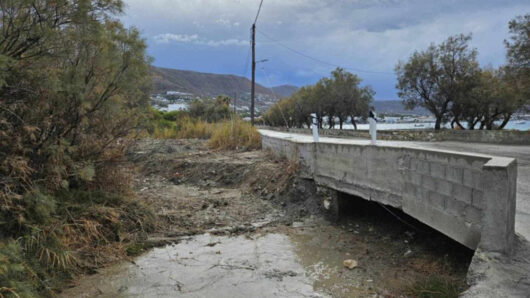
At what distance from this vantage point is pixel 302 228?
838cm

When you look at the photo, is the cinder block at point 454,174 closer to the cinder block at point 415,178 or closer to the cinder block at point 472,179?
the cinder block at point 472,179

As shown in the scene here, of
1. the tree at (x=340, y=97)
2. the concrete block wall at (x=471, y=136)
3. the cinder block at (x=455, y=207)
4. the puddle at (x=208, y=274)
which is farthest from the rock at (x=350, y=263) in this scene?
the tree at (x=340, y=97)

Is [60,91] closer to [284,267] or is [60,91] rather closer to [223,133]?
[284,267]

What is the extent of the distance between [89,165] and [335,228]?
5.19 m

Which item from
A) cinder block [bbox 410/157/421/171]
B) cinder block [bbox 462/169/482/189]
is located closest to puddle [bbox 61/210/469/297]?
cinder block [bbox 462/169/482/189]

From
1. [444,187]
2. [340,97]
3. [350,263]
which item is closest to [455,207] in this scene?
[444,187]

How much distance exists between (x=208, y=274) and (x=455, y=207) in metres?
3.69

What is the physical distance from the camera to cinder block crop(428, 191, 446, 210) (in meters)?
5.38

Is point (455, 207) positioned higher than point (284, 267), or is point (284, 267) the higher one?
point (455, 207)

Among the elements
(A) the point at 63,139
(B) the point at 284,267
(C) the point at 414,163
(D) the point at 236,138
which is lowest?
(B) the point at 284,267

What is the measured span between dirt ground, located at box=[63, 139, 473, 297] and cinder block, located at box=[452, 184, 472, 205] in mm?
1047

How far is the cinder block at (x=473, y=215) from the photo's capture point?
4664 mm

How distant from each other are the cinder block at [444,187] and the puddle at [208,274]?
2.27 metres

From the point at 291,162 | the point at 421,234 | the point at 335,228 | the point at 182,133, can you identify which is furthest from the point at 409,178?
the point at 182,133
